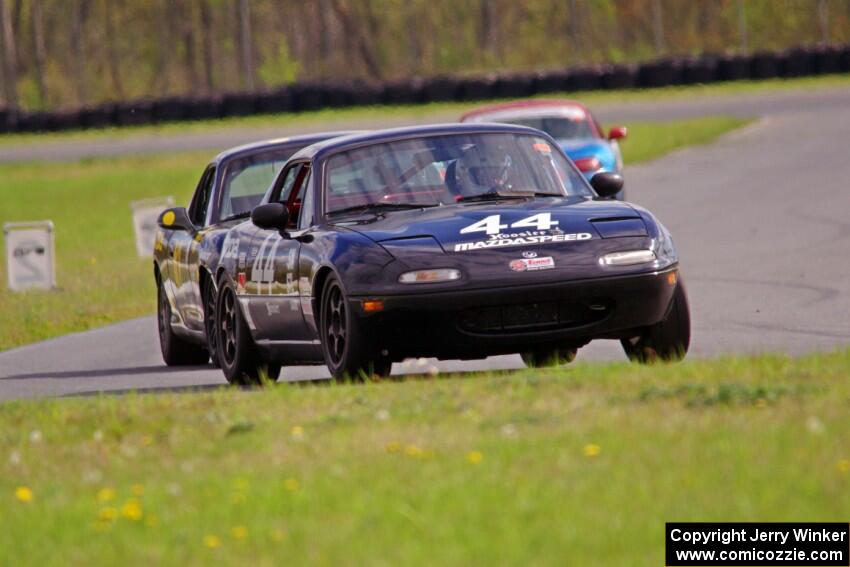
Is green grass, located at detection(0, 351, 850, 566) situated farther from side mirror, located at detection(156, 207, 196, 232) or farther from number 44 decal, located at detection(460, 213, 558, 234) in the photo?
side mirror, located at detection(156, 207, 196, 232)

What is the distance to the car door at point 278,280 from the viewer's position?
993cm

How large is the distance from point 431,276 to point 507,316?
1.41ft

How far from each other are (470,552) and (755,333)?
7124mm

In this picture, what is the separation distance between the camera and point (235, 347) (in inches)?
427

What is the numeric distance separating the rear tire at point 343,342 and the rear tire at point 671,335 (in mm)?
1337

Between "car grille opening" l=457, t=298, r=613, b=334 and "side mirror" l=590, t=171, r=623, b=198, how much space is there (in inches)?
57.1

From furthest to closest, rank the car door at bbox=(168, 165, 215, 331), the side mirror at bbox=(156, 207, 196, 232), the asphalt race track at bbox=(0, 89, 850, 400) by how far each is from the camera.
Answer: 1. the side mirror at bbox=(156, 207, 196, 232)
2. the car door at bbox=(168, 165, 215, 331)
3. the asphalt race track at bbox=(0, 89, 850, 400)

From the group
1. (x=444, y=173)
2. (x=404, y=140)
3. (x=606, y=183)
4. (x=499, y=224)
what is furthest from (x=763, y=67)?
(x=499, y=224)

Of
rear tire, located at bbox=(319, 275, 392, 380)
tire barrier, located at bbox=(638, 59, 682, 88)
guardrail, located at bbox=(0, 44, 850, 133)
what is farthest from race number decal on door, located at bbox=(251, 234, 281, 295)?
tire barrier, located at bbox=(638, 59, 682, 88)

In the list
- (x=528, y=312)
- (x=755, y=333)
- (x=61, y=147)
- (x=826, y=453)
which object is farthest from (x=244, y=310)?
(x=61, y=147)

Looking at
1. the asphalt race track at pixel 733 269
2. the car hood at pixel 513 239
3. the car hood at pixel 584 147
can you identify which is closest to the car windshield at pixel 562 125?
the car hood at pixel 584 147

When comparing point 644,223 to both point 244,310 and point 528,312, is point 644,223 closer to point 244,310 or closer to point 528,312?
point 528,312

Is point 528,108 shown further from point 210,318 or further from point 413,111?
point 413,111

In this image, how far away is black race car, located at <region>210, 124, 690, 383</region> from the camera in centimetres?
889
